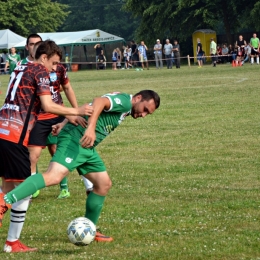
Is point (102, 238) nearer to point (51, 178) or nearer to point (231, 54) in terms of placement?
point (51, 178)

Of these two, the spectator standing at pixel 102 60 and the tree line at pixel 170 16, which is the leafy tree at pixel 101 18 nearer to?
the tree line at pixel 170 16

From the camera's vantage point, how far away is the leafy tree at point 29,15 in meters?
83.2

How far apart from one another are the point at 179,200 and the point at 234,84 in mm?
20022

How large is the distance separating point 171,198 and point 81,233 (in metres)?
2.72

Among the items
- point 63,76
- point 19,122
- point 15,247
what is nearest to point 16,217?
point 15,247

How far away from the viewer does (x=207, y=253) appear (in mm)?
6668

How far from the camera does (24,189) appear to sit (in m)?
6.68

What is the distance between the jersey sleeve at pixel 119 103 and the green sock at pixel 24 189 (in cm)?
94

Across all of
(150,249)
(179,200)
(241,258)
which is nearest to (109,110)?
(150,249)

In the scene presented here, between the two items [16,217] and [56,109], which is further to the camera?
[16,217]

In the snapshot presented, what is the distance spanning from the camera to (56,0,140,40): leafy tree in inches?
4087

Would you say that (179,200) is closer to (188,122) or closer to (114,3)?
(188,122)

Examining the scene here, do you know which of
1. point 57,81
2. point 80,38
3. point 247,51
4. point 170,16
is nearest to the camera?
point 57,81

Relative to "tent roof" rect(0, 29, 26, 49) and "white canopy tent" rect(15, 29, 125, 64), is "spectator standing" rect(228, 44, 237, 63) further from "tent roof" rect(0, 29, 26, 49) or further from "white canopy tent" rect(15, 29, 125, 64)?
"tent roof" rect(0, 29, 26, 49)
